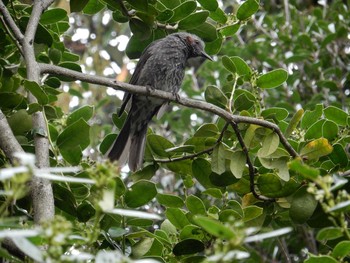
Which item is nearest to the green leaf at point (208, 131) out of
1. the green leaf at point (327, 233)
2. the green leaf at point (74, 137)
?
the green leaf at point (74, 137)

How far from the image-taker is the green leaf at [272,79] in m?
2.88

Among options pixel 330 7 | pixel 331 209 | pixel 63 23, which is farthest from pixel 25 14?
pixel 330 7

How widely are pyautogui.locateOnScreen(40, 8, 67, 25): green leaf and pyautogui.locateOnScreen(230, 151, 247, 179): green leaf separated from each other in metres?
1.05

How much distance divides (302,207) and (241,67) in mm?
873

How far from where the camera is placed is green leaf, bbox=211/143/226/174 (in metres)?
2.58

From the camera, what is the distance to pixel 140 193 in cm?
235

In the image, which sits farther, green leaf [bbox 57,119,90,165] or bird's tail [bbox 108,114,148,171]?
bird's tail [bbox 108,114,148,171]

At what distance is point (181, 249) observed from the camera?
2.28 meters

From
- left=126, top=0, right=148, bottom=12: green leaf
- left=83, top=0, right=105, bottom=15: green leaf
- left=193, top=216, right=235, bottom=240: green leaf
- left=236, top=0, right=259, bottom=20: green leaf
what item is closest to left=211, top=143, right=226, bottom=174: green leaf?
left=126, top=0, right=148, bottom=12: green leaf

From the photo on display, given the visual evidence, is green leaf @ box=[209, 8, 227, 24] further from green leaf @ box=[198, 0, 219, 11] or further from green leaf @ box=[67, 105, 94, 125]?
green leaf @ box=[67, 105, 94, 125]

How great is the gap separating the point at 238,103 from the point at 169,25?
1.78 feet

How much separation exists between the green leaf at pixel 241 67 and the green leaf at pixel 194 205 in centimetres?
81

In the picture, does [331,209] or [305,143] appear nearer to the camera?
[331,209]

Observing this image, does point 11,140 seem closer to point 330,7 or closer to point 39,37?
point 39,37
